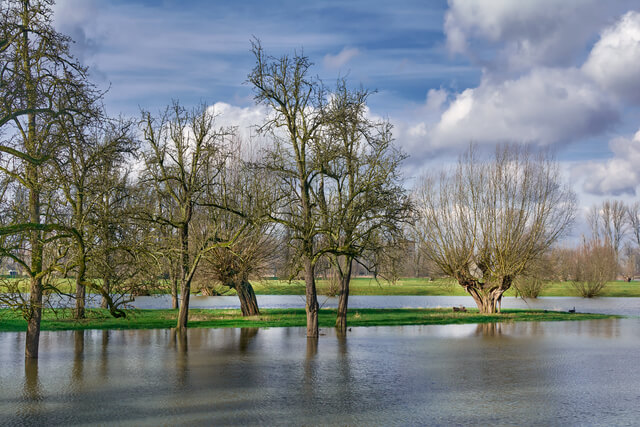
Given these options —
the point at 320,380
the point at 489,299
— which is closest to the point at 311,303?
the point at 320,380

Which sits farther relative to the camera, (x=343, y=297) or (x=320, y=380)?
(x=343, y=297)

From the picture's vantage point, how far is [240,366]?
17031mm

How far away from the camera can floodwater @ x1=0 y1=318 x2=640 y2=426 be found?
1132cm

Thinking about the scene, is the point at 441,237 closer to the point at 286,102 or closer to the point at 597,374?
the point at 286,102

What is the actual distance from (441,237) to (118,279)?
28.5 metres

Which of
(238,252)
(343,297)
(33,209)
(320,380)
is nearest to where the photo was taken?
(320,380)

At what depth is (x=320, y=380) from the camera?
14789 millimetres

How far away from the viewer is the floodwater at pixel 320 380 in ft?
37.1

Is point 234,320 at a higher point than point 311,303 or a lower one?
lower

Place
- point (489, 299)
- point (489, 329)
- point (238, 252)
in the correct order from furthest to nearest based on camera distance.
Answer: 1. point (489, 299)
2. point (238, 252)
3. point (489, 329)

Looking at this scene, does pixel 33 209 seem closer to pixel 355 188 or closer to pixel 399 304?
pixel 355 188

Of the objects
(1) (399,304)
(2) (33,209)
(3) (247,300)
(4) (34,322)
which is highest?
A: (2) (33,209)

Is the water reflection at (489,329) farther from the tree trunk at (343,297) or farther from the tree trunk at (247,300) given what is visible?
the tree trunk at (247,300)

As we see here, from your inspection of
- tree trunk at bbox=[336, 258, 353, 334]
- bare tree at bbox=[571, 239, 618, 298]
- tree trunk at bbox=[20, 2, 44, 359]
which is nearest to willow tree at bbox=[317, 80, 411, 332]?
tree trunk at bbox=[336, 258, 353, 334]
